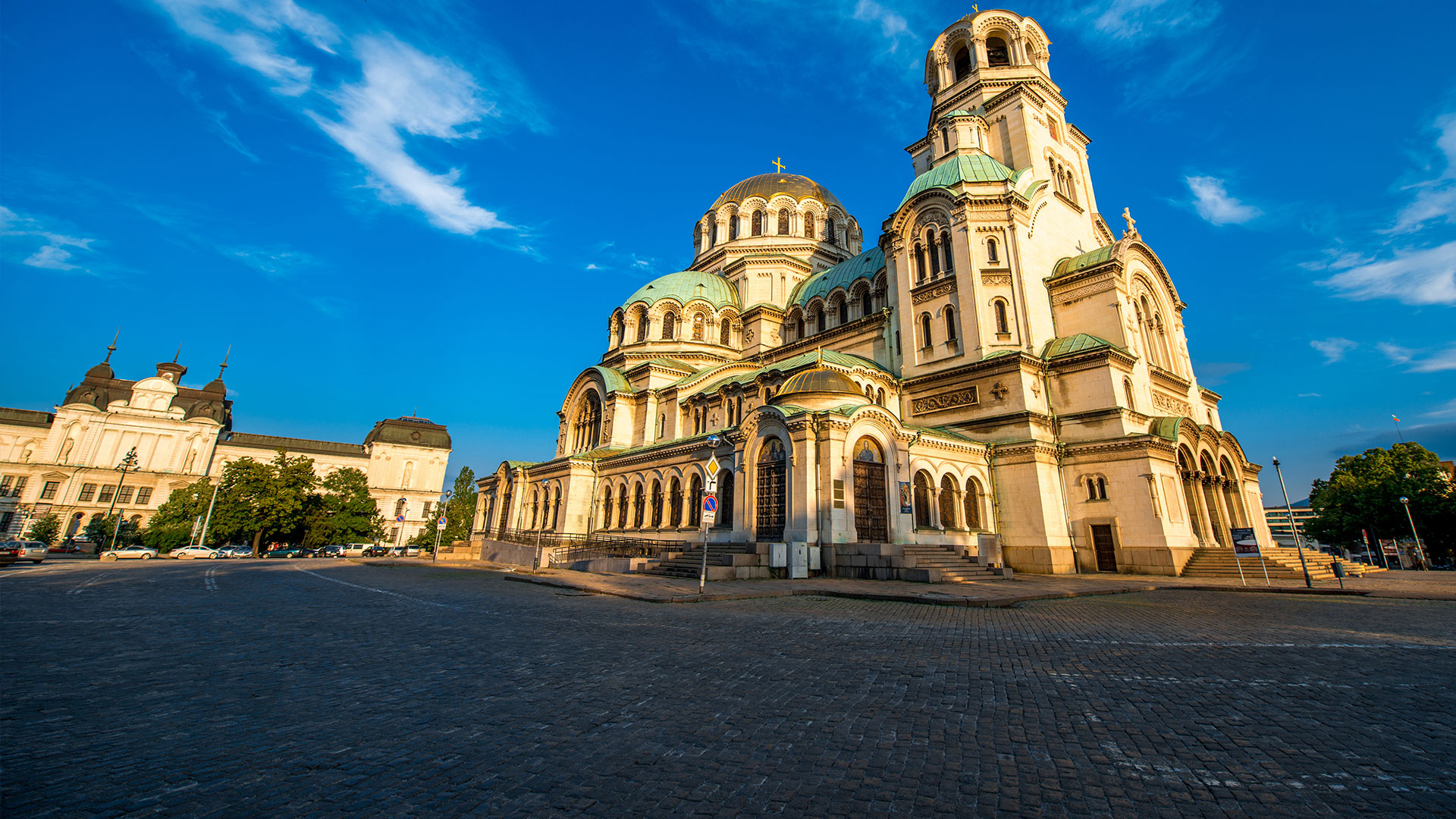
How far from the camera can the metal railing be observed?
2638 centimetres

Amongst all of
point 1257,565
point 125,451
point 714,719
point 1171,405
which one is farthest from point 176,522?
point 1171,405

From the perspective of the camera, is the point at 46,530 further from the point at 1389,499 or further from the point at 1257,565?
the point at 1389,499

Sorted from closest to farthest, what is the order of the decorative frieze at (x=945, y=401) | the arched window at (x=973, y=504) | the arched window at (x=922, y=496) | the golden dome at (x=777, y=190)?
the arched window at (x=922, y=496), the arched window at (x=973, y=504), the decorative frieze at (x=945, y=401), the golden dome at (x=777, y=190)

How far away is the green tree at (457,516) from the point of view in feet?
215

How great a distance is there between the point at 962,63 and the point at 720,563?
35347 millimetres

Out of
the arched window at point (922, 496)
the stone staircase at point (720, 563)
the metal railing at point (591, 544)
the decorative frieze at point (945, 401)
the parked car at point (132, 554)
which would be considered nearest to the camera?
the stone staircase at point (720, 563)

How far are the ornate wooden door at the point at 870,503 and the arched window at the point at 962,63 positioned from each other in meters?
28.1

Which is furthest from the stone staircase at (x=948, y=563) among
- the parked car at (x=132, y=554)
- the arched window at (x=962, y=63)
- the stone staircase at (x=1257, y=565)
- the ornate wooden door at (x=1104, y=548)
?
the parked car at (x=132, y=554)

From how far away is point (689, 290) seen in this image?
40.5m

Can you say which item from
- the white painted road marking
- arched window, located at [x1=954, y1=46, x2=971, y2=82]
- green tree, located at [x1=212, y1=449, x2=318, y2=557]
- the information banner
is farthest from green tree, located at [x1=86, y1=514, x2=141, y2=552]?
the information banner

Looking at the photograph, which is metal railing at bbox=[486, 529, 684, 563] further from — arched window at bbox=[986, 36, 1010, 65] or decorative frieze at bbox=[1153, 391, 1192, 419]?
arched window at bbox=[986, 36, 1010, 65]

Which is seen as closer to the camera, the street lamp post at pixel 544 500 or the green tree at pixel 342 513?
the street lamp post at pixel 544 500

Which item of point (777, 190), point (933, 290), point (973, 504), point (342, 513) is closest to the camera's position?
point (973, 504)

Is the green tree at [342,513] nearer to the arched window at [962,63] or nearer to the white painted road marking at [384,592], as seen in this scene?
the white painted road marking at [384,592]
